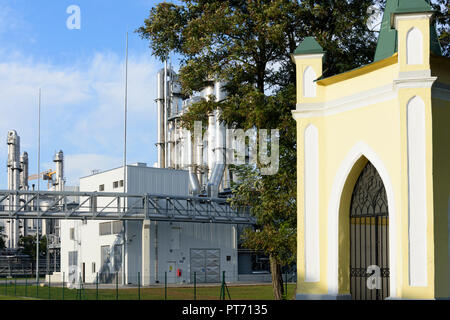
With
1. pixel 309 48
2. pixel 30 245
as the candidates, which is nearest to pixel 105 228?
pixel 30 245

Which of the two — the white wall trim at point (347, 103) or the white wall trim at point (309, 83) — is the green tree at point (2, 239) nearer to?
the white wall trim at point (309, 83)

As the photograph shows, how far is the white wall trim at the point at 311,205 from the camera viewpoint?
16578mm

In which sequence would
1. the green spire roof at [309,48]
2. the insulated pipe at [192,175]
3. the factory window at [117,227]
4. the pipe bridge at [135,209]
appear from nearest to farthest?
the green spire roof at [309,48]
the pipe bridge at [135,209]
the factory window at [117,227]
the insulated pipe at [192,175]

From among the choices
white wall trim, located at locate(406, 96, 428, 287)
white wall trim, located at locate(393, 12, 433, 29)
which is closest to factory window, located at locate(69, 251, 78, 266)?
white wall trim, located at locate(406, 96, 428, 287)

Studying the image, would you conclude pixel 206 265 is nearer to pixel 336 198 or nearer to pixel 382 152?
pixel 336 198

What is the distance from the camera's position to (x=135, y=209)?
4744 cm

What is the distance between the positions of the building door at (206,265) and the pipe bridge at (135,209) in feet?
9.87

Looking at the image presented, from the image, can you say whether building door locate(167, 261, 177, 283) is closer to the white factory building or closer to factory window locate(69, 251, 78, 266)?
the white factory building

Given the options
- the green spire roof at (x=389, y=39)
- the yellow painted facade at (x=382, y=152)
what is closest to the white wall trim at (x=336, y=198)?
the yellow painted facade at (x=382, y=152)
